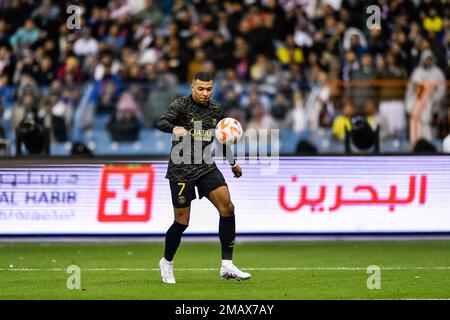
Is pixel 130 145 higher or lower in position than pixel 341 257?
higher

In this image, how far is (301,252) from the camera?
17.3 metres

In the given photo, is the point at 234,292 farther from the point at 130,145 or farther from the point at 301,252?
the point at 130,145

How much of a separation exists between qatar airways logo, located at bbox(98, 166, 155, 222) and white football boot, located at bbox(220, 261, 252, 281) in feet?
17.5

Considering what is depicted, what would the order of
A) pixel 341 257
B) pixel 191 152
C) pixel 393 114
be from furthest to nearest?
1. pixel 393 114
2. pixel 341 257
3. pixel 191 152

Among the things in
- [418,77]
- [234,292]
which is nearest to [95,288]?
[234,292]

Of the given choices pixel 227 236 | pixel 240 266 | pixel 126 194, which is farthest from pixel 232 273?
pixel 126 194

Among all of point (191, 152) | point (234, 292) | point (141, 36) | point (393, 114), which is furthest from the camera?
point (141, 36)

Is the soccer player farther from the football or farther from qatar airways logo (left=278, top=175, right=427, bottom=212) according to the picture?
qatar airways logo (left=278, top=175, right=427, bottom=212)

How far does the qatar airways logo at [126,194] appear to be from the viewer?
1855 cm

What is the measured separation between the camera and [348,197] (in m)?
18.6

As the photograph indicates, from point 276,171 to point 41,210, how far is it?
380cm

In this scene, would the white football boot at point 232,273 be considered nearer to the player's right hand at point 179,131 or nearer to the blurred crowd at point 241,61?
the player's right hand at point 179,131

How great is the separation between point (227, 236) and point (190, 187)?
2.35ft

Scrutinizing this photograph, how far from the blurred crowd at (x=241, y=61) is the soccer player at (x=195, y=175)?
798 cm
